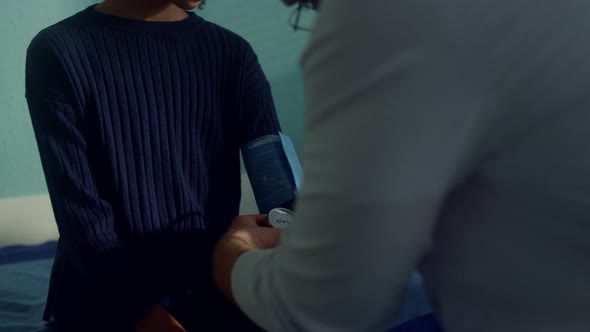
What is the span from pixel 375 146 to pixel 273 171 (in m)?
0.57

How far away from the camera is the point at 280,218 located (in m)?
0.83

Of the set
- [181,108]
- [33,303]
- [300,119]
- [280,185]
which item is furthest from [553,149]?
[300,119]

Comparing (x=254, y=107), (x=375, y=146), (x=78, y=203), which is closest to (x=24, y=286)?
(x=78, y=203)

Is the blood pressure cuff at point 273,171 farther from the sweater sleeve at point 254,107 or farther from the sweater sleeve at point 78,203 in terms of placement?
the sweater sleeve at point 78,203

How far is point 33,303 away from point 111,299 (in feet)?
1.89

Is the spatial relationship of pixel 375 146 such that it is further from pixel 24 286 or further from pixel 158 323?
pixel 24 286

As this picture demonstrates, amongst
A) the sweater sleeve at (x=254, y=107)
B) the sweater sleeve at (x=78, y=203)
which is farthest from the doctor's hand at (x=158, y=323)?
the sweater sleeve at (x=254, y=107)

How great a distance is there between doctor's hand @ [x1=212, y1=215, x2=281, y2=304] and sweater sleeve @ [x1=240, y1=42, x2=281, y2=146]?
13.2 inches

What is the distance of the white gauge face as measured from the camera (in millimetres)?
800

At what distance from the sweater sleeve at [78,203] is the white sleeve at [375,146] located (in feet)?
1.59

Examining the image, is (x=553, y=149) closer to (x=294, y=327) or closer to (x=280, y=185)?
(x=294, y=327)

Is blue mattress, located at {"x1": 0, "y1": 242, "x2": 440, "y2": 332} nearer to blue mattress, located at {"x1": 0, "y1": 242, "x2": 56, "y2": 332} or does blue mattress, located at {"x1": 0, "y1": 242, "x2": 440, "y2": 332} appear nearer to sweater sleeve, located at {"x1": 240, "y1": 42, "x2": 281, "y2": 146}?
blue mattress, located at {"x1": 0, "y1": 242, "x2": 56, "y2": 332}

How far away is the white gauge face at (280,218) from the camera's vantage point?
2.62 feet

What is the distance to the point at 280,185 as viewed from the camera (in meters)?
0.93
